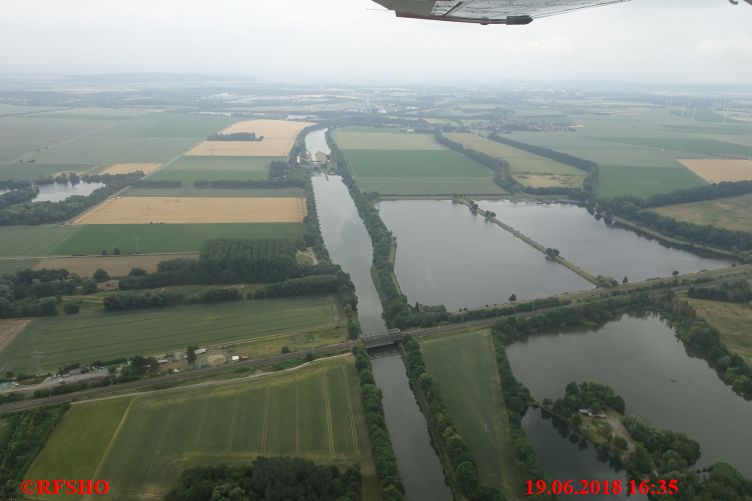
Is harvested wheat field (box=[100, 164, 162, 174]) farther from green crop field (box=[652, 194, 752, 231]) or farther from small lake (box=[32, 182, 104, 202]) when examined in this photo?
green crop field (box=[652, 194, 752, 231])

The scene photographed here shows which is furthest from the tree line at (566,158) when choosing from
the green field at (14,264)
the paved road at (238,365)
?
the green field at (14,264)

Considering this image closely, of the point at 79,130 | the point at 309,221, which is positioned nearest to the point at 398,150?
the point at 309,221

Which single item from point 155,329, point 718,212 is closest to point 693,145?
point 718,212

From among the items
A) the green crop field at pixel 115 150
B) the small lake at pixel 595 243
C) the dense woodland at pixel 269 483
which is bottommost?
the dense woodland at pixel 269 483

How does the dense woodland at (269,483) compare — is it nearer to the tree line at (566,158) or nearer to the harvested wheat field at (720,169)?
the tree line at (566,158)

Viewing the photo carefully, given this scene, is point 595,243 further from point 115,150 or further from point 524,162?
point 115,150

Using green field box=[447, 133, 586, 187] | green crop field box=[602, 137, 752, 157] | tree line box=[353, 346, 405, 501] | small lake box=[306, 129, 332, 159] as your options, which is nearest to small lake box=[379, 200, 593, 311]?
tree line box=[353, 346, 405, 501]

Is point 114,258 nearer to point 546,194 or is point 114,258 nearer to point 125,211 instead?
point 125,211
